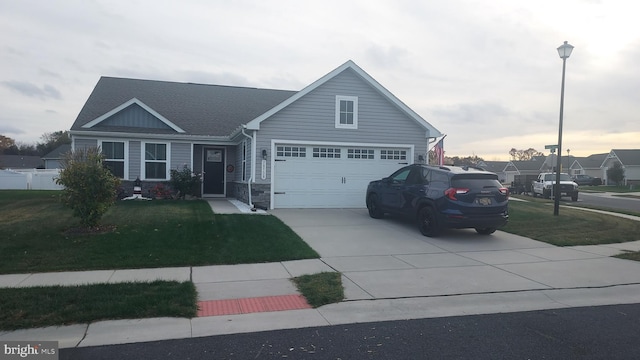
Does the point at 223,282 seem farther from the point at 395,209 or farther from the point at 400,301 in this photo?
the point at 395,209

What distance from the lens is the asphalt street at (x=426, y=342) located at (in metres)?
4.33

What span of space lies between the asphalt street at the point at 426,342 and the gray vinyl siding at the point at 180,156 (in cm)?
1431

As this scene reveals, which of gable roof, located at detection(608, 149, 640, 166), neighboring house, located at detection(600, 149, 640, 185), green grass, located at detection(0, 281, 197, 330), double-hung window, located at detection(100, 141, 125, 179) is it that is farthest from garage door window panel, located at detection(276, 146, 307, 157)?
gable roof, located at detection(608, 149, 640, 166)

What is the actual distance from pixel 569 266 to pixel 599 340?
12.7ft

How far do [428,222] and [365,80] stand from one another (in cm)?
687

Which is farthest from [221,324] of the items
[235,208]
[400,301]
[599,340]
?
[235,208]

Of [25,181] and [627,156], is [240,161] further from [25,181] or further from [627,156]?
[627,156]

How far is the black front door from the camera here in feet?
63.2

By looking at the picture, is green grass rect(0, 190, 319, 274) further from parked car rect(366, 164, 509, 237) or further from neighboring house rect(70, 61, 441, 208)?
parked car rect(366, 164, 509, 237)

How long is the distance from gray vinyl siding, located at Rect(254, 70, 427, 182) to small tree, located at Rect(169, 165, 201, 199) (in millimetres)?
3977

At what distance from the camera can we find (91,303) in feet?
18.3

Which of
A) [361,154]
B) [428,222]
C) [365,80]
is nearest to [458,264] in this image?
[428,222]

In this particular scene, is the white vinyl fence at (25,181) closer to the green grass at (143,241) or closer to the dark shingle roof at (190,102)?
the dark shingle roof at (190,102)

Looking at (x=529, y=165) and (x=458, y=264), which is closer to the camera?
(x=458, y=264)
